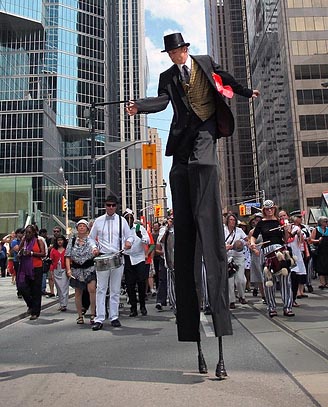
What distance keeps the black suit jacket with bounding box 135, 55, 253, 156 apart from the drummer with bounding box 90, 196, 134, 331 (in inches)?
133

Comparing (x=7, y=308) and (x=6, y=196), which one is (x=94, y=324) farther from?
(x=6, y=196)

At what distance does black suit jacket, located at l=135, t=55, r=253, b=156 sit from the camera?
4.18m

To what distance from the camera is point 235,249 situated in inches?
362

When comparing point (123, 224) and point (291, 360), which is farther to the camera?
point (123, 224)

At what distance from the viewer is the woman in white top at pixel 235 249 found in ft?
29.5

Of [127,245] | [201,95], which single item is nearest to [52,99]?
[127,245]

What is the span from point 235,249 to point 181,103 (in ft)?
17.9

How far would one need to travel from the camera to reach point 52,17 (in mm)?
80625

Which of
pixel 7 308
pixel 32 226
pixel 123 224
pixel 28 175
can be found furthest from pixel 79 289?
pixel 28 175

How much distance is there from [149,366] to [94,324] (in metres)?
2.86

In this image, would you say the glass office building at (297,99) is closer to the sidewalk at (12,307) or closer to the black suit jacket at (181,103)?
the sidewalk at (12,307)

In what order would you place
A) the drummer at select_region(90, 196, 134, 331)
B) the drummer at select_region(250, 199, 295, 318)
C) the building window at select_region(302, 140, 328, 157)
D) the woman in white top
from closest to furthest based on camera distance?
1. the drummer at select_region(90, 196, 134, 331)
2. the drummer at select_region(250, 199, 295, 318)
3. the woman in white top
4. the building window at select_region(302, 140, 328, 157)

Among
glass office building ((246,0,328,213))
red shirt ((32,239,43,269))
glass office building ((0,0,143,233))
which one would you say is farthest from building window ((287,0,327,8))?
red shirt ((32,239,43,269))

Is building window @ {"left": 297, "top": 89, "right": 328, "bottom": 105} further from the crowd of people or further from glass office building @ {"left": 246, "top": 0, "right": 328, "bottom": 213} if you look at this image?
the crowd of people
